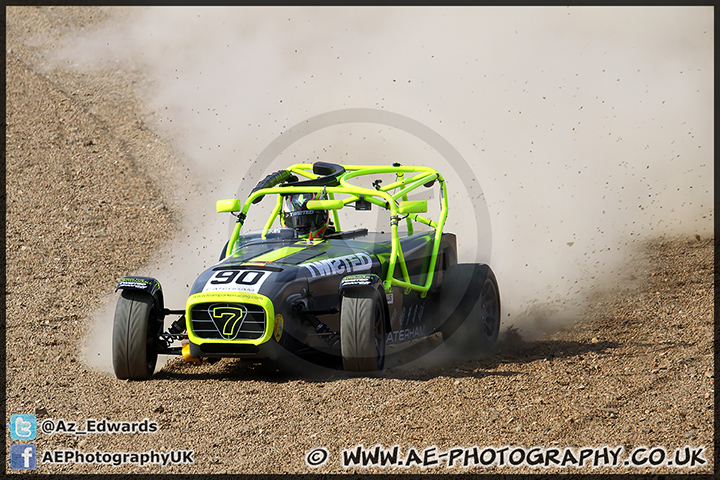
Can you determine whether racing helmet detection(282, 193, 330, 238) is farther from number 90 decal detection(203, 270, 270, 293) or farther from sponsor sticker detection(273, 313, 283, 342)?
sponsor sticker detection(273, 313, 283, 342)

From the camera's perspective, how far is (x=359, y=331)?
7711 millimetres

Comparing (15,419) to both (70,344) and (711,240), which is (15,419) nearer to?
(70,344)

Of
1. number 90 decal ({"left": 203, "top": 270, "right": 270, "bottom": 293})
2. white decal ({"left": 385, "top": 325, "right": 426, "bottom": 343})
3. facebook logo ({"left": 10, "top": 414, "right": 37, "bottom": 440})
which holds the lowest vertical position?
facebook logo ({"left": 10, "top": 414, "right": 37, "bottom": 440})

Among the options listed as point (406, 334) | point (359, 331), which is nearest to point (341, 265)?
point (359, 331)

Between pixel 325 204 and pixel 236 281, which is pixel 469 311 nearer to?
pixel 325 204

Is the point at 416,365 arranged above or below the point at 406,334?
below

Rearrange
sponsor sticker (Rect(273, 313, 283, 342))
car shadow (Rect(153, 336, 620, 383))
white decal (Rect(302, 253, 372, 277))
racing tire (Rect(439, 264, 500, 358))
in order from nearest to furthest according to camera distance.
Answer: sponsor sticker (Rect(273, 313, 283, 342))
car shadow (Rect(153, 336, 620, 383))
white decal (Rect(302, 253, 372, 277))
racing tire (Rect(439, 264, 500, 358))

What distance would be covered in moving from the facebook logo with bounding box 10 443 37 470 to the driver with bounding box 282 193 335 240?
388cm

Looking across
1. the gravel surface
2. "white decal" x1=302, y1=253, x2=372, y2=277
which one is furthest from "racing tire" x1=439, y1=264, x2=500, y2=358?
"white decal" x1=302, y1=253, x2=372, y2=277

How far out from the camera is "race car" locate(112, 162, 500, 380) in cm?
773

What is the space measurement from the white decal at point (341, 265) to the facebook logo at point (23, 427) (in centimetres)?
285

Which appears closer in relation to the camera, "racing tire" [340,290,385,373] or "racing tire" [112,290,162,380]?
"racing tire" [340,290,385,373]

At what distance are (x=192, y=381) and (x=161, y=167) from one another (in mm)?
11358

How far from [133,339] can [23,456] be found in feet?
6.10
